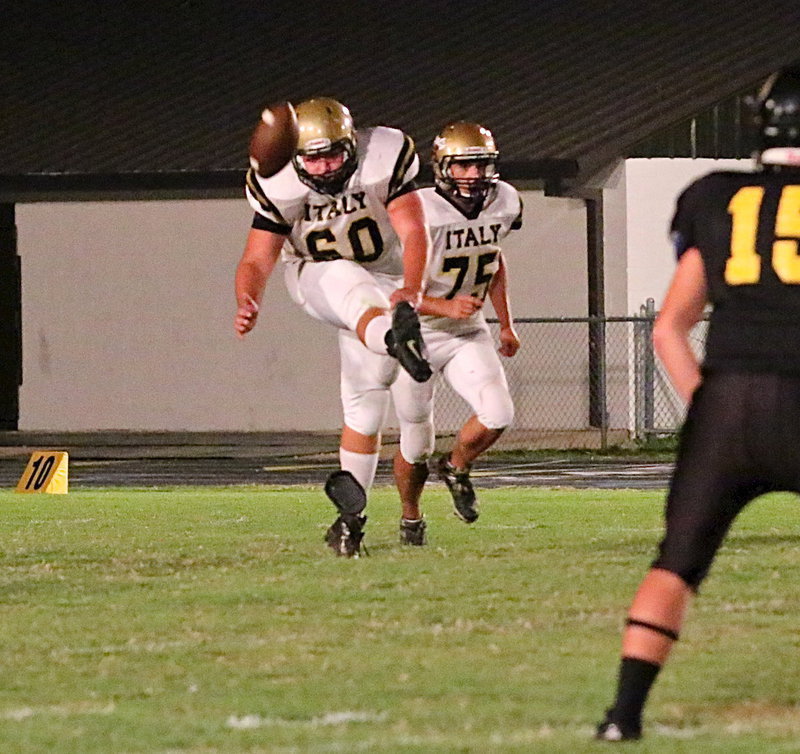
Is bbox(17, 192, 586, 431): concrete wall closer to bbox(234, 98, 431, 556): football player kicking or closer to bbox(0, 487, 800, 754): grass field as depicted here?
bbox(0, 487, 800, 754): grass field

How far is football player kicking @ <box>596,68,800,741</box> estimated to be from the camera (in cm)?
501

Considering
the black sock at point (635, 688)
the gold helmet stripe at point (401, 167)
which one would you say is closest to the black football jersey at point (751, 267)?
the black sock at point (635, 688)

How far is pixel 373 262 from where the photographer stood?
9.80 m

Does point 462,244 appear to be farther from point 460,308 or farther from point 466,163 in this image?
point 460,308

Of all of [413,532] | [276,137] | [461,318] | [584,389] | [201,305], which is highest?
[276,137]

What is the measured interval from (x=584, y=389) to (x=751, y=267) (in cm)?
1842

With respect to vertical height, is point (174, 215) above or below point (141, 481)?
above

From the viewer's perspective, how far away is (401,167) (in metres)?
9.52

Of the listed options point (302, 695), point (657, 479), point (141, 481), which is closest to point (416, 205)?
point (302, 695)

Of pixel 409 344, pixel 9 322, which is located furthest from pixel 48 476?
pixel 9 322

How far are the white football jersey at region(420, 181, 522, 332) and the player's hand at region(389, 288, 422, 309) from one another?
3.83 ft

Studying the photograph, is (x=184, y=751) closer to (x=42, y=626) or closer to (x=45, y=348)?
(x=42, y=626)

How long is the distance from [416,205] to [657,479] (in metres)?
7.94

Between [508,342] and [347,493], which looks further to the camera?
[508,342]
